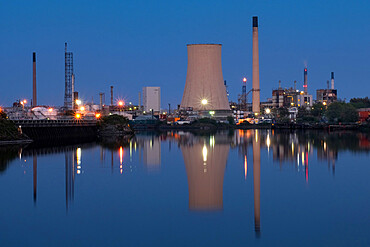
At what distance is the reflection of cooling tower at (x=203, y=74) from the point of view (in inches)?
2657

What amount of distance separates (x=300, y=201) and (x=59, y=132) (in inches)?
1228

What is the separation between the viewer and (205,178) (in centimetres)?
1789

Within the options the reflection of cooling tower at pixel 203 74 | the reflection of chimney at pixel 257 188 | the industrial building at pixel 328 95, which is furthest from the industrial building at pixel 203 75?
the industrial building at pixel 328 95

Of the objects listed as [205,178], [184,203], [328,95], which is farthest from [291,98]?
[184,203]

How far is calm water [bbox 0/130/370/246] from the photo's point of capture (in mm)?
9990

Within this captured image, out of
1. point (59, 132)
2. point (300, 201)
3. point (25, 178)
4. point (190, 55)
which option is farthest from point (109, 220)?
point (190, 55)

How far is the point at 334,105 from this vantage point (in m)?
85.4

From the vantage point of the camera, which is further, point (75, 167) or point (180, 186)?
point (75, 167)

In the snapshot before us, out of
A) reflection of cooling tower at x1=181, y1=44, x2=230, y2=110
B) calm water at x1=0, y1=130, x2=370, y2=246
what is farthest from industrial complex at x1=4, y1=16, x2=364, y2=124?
calm water at x1=0, y1=130, x2=370, y2=246

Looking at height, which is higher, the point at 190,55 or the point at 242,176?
the point at 190,55

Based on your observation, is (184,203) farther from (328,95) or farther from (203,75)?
(328,95)

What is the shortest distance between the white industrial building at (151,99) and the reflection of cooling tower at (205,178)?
305 feet

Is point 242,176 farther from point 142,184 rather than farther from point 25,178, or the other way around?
point 25,178

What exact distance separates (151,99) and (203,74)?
54058 millimetres
